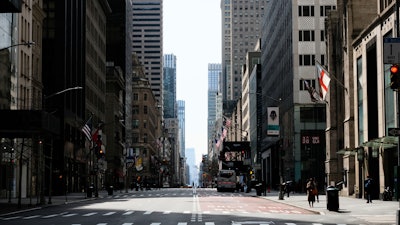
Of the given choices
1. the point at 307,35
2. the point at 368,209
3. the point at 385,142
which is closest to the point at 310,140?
the point at 307,35

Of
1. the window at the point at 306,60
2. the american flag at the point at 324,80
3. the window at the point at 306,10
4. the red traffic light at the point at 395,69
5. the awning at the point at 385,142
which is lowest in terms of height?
the awning at the point at 385,142

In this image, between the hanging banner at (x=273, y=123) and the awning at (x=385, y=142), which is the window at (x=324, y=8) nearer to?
the hanging banner at (x=273, y=123)

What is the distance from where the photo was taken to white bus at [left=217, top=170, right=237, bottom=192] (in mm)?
105625

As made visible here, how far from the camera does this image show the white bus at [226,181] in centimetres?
10562

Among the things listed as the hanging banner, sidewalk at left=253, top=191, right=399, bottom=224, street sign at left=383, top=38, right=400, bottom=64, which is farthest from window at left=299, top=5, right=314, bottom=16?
street sign at left=383, top=38, right=400, bottom=64

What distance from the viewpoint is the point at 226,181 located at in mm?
106062

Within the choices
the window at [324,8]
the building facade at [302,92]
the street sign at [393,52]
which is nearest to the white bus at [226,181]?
the building facade at [302,92]

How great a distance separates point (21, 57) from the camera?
6888cm

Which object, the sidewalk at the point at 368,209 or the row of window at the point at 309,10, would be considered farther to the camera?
the row of window at the point at 309,10

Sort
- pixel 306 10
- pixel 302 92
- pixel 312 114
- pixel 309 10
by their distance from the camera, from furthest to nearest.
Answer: pixel 309 10 → pixel 306 10 → pixel 302 92 → pixel 312 114

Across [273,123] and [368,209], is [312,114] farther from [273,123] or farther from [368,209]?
[368,209]

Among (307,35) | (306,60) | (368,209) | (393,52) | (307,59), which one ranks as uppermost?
(307,35)

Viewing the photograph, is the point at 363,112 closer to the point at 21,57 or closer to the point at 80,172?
the point at 21,57

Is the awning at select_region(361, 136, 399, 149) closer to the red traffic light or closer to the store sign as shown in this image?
the red traffic light
